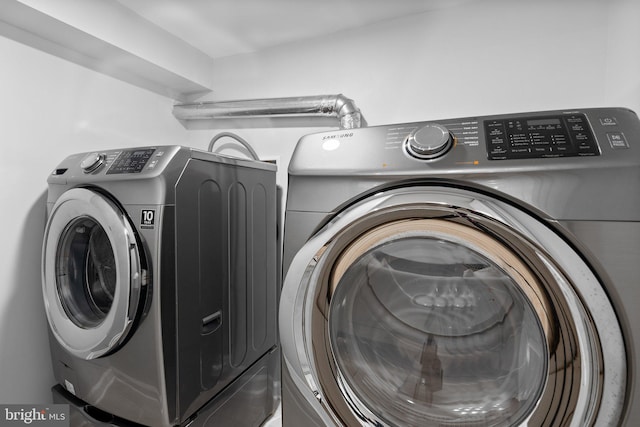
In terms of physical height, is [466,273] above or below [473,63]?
below

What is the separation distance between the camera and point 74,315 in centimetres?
116

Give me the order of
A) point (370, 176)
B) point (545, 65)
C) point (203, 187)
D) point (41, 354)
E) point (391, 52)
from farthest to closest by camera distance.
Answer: point (391, 52) < point (41, 354) < point (545, 65) < point (203, 187) < point (370, 176)

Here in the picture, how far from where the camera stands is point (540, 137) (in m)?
0.64

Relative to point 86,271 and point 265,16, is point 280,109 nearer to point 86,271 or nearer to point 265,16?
point 265,16

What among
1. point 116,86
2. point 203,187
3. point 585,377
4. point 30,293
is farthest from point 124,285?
point 116,86

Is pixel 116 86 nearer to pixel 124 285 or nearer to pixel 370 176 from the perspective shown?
pixel 124 285

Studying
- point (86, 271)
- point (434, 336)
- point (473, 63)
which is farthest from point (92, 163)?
point (473, 63)

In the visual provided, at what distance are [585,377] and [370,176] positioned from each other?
1.79 ft

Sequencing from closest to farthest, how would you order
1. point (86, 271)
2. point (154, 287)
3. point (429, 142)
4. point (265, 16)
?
point (429, 142) → point (154, 287) → point (86, 271) → point (265, 16)

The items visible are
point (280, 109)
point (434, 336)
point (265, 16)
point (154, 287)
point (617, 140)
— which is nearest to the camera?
point (617, 140)

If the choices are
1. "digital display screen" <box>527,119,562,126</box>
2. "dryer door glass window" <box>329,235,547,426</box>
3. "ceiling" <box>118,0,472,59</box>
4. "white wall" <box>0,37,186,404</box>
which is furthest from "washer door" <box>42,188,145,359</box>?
"digital display screen" <box>527,119,562,126</box>

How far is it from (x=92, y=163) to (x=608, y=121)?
1.50m

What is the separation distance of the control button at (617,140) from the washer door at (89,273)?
3.99ft

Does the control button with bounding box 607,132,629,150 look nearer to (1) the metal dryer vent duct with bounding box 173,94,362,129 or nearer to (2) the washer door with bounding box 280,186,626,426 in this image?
(2) the washer door with bounding box 280,186,626,426
